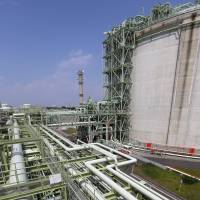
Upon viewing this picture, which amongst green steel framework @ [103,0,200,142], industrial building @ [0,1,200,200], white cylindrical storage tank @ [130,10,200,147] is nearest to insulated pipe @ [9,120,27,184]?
industrial building @ [0,1,200,200]

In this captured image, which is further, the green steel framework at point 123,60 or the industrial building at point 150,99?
the green steel framework at point 123,60

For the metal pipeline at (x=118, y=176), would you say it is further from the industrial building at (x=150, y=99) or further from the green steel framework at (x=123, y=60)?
the green steel framework at (x=123, y=60)

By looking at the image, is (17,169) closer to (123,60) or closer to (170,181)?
(170,181)

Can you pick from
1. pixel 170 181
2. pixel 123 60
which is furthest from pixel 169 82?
pixel 170 181

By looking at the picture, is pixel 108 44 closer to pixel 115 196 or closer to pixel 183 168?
pixel 183 168

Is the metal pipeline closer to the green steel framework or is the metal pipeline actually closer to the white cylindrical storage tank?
the white cylindrical storage tank

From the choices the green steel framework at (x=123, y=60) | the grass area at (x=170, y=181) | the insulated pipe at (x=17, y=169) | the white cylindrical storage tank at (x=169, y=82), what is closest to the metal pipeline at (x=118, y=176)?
the insulated pipe at (x=17, y=169)
